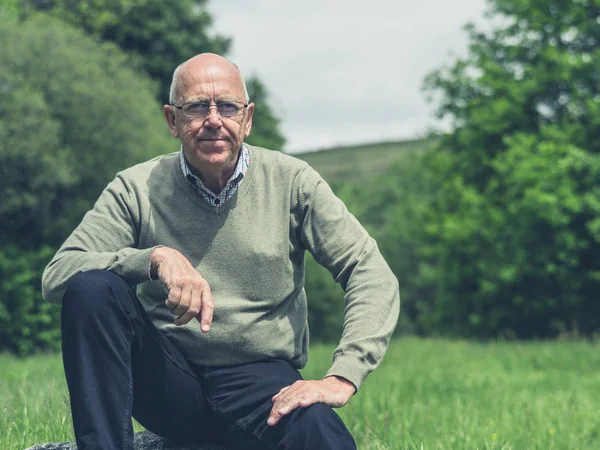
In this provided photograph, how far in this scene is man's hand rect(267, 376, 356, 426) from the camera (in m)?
2.88

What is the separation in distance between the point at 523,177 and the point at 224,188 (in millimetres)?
21066

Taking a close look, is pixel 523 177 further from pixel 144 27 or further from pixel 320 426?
pixel 320 426

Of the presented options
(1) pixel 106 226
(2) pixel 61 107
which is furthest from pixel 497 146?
(1) pixel 106 226

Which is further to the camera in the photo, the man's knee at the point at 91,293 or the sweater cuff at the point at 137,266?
the sweater cuff at the point at 137,266

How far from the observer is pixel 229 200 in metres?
3.48

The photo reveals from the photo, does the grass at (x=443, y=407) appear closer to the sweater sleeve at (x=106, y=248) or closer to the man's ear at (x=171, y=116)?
the sweater sleeve at (x=106, y=248)

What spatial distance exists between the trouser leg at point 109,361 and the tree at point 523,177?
2081 cm

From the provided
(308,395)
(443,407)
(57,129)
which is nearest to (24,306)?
(57,129)

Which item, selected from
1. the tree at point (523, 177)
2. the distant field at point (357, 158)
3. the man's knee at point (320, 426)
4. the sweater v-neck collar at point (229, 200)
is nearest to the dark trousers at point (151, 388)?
the man's knee at point (320, 426)

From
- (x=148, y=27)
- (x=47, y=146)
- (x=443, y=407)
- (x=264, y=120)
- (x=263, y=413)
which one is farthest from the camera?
(x=264, y=120)

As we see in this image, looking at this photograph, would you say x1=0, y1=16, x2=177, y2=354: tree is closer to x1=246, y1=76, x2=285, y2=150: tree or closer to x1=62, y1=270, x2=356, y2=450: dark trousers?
x1=246, y1=76, x2=285, y2=150: tree

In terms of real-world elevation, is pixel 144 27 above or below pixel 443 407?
above

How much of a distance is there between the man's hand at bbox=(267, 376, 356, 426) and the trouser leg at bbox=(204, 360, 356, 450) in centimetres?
3

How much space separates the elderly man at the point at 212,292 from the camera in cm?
288
